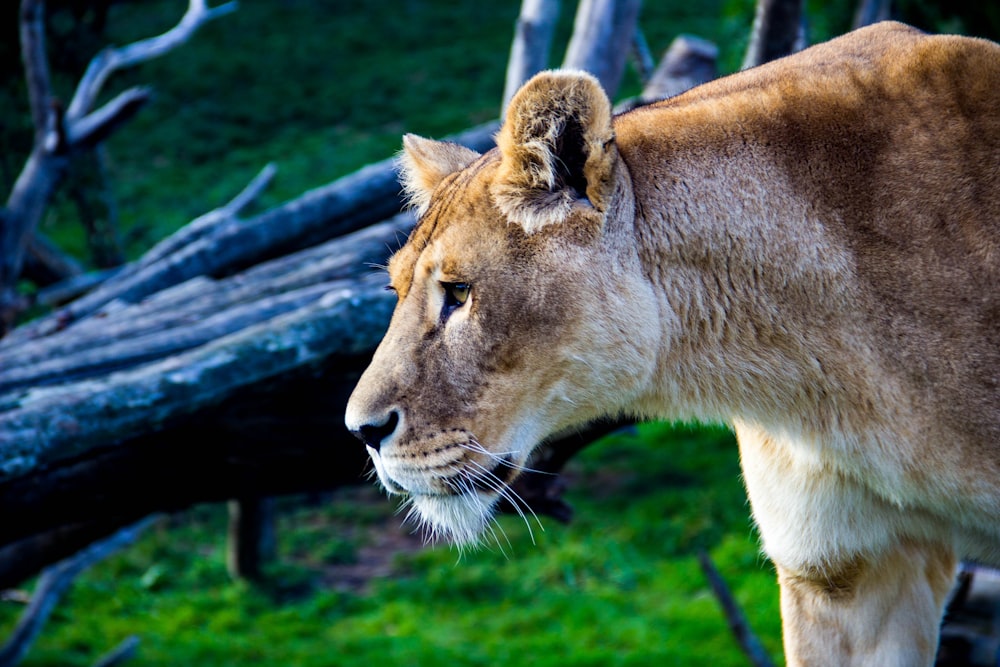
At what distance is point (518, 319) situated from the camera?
247 centimetres

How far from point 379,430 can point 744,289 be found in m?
0.90

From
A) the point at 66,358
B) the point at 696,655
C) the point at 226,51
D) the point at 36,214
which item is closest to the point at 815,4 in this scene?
the point at 696,655

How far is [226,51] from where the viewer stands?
17359mm

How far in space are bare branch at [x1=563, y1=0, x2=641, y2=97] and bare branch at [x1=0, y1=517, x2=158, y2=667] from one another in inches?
128

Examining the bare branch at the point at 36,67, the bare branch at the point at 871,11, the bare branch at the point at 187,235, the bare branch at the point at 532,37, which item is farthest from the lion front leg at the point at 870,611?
the bare branch at the point at 36,67

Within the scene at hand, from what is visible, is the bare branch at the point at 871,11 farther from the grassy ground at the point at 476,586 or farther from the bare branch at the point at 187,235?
the bare branch at the point at 187,235

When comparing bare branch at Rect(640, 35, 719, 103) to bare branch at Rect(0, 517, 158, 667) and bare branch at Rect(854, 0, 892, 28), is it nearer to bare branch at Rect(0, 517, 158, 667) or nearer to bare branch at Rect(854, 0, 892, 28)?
bare branch at Rect(854, 0, 892, 28)

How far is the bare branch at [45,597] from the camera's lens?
5.59 m

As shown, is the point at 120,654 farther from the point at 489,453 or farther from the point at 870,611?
the point at 870,611

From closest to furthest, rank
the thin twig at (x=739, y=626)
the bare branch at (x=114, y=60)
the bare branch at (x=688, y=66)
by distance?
1. the thin twig at (x=739, y=626)
2. the bare branch at (x=688, y=66)
3. the bare branch at (x=114, y=60)

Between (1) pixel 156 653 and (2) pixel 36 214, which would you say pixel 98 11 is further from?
(1) pixel 156 653

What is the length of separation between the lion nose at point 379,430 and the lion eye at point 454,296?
257mm

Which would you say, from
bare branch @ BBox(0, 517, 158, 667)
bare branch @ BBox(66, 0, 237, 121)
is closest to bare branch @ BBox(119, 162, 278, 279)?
bare branch @ BBox(66, 0, 237, 121)

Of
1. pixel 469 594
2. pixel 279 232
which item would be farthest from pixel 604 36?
pixel 469 594
